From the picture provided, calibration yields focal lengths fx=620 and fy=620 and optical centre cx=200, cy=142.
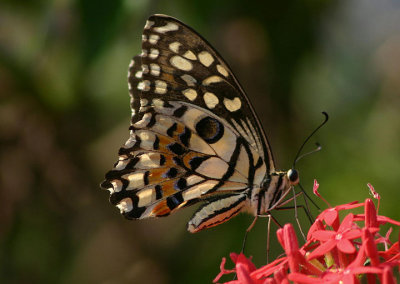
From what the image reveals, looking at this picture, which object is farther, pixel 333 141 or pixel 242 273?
pixel 333 141

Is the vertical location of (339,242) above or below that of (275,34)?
below

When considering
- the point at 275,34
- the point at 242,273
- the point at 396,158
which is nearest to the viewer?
the point at 242,273

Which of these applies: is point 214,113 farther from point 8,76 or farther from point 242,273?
point 8,76

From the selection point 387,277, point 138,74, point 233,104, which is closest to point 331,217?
point 387,277

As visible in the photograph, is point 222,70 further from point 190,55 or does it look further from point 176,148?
point 176,148

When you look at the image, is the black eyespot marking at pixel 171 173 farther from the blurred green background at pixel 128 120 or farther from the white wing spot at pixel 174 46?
the blurred green background at pixel 128 120

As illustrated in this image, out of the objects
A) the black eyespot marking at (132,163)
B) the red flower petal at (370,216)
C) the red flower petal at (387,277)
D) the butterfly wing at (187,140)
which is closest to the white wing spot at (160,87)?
the butterfly wing at (187,140)

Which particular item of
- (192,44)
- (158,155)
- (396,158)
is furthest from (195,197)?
(396,158)

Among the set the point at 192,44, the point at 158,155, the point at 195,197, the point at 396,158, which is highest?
the point at 192,44
